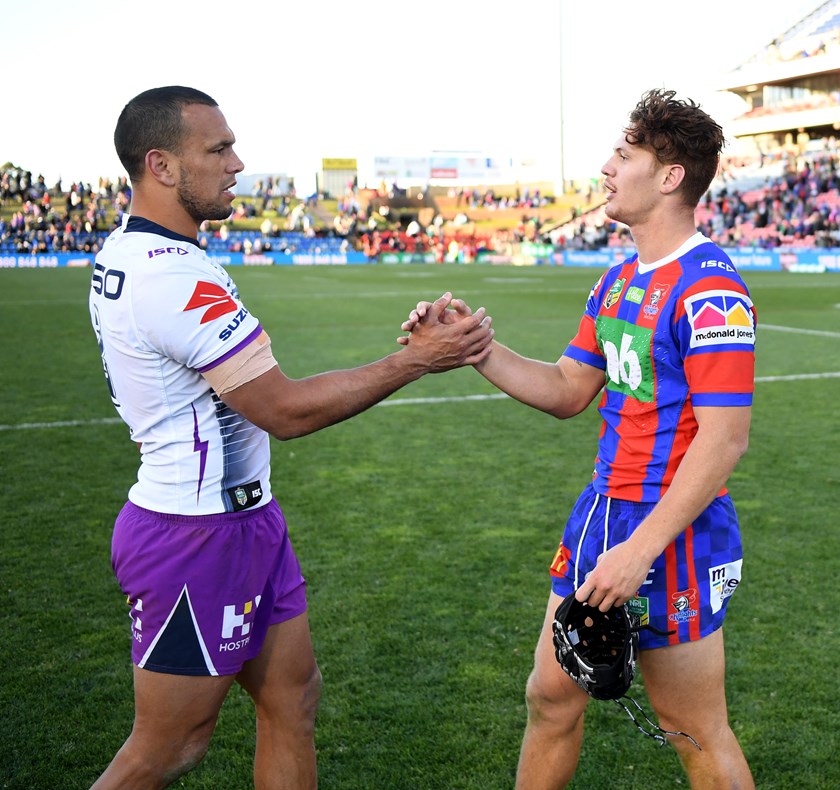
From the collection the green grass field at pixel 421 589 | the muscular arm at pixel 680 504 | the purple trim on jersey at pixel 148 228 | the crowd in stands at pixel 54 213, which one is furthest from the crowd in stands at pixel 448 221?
the purple trim on jersey at pixel 148 228

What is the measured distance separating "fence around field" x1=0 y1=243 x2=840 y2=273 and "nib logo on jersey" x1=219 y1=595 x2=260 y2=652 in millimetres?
31157

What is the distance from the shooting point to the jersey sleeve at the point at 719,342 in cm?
236

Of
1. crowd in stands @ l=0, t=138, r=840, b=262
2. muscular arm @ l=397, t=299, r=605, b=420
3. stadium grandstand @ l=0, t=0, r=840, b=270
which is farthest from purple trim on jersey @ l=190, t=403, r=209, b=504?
crowd in stands @ l=0, t=138, r=840, b=262

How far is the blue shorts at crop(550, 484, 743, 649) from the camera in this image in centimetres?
255

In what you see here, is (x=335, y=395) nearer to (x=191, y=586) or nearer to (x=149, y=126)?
(x=191, y=586)

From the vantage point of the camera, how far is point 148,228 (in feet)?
8.34

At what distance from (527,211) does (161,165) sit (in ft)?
195

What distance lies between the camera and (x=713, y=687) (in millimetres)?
2562

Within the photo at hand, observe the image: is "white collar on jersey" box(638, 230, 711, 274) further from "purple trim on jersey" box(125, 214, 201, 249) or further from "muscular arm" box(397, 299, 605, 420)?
"purple trim on jersey" box(125, 214, 201, 249)

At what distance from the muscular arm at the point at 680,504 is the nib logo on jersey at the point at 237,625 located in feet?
3.05

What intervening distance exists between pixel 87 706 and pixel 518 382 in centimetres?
225

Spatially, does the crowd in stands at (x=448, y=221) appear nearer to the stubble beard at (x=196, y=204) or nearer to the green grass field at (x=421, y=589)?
the green grass field at (x=421, y=589)

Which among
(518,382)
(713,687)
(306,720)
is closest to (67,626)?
(306,720)

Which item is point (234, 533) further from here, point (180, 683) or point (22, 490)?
point (22, 490)
